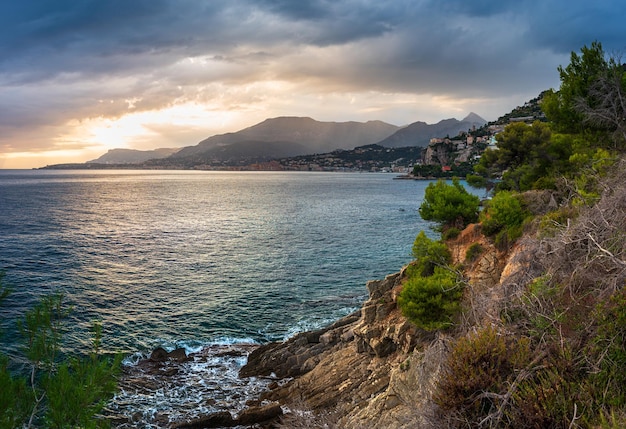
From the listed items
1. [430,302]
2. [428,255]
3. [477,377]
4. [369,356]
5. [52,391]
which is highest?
[52,391]

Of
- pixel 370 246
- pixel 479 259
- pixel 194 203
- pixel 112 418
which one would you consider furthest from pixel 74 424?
pixel 194 203

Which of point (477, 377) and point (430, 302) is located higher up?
point (477, 377)

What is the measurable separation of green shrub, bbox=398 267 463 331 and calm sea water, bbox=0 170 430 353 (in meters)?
10.9

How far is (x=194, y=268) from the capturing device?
3869cm

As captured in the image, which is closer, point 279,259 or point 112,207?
point 279,259

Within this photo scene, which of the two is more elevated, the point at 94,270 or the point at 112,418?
the point at 94,270

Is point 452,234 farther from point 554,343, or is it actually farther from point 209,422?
point 554,343

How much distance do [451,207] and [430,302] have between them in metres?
10.1

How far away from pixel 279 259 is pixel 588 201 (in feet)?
104

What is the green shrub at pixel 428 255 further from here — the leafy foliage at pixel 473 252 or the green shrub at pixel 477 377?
the green shrub at pixel 477 377

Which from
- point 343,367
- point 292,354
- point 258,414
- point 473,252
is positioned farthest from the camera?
point 292,354

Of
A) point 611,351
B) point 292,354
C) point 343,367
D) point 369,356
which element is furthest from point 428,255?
point 611,351

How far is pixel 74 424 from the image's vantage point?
670 centimetres

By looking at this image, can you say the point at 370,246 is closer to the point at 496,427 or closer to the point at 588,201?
the point at 588,201
